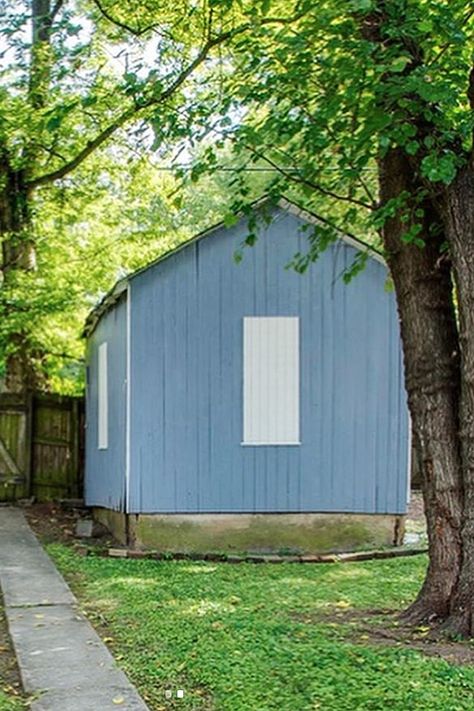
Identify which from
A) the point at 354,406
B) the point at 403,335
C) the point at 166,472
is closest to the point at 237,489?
the point at 166,472

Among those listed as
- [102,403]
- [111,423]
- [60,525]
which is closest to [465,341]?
[111,423]

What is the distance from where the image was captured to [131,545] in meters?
9.20

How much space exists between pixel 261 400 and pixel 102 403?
110 inches

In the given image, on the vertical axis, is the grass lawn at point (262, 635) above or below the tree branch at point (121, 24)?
below

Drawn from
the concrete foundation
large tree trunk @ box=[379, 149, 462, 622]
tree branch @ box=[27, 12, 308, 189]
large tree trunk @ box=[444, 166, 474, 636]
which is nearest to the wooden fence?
tree branch @ box=[27, 12, 308, 189]

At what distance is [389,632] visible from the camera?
17.8 feet

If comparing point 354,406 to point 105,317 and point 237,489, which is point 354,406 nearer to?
point 237,489

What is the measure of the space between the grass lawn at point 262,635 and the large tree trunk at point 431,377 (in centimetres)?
50

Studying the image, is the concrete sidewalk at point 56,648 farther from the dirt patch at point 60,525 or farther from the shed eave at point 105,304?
the shed eave at point 105,304

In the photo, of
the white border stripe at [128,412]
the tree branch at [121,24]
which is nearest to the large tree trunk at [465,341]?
the white border stripe at [128,412]

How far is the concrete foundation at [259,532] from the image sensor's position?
9.17 meters

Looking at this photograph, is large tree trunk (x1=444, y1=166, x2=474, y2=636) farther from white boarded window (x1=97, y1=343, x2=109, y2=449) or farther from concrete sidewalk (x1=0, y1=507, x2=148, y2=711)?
white boarded window (x1=97, y1=343, x2=109, y2=449)

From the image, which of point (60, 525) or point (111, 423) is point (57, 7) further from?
point (60, 525)

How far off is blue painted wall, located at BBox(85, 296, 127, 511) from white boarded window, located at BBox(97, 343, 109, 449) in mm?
124
